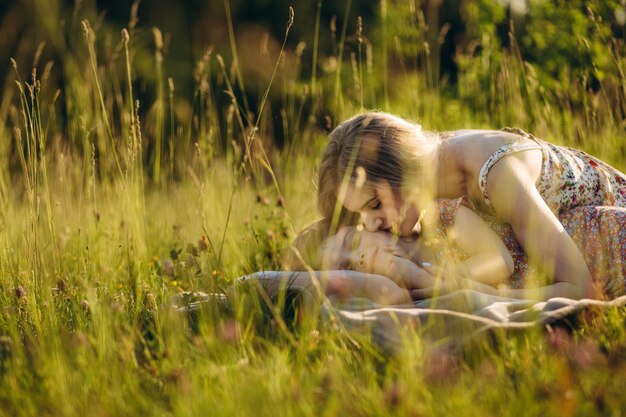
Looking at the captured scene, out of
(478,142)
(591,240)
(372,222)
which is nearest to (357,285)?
(372,222)

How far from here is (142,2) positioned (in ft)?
38.3

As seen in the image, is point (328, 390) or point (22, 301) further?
point (22, 301)

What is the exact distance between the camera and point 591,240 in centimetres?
265

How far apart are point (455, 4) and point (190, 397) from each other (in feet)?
37.2

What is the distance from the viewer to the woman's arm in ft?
7.80

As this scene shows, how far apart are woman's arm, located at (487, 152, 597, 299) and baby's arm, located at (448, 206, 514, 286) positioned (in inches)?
3.2

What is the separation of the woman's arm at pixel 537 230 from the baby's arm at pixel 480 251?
0.08m

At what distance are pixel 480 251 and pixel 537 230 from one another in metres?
0.22

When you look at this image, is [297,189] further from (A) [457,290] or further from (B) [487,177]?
(A) [457,290]

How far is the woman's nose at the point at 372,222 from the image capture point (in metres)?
2.56

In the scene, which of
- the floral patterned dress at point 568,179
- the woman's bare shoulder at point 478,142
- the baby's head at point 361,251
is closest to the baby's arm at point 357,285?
the baby's head at point 361,251

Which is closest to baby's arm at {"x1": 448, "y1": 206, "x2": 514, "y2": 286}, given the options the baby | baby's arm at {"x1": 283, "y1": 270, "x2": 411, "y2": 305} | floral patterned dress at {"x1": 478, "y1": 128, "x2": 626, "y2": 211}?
the baby

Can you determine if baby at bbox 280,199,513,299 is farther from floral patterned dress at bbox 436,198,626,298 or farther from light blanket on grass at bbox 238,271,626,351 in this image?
light blanket on grass at bbox 238,271,626,351

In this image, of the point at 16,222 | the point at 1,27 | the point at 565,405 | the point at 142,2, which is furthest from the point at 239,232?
the point at 142,2
